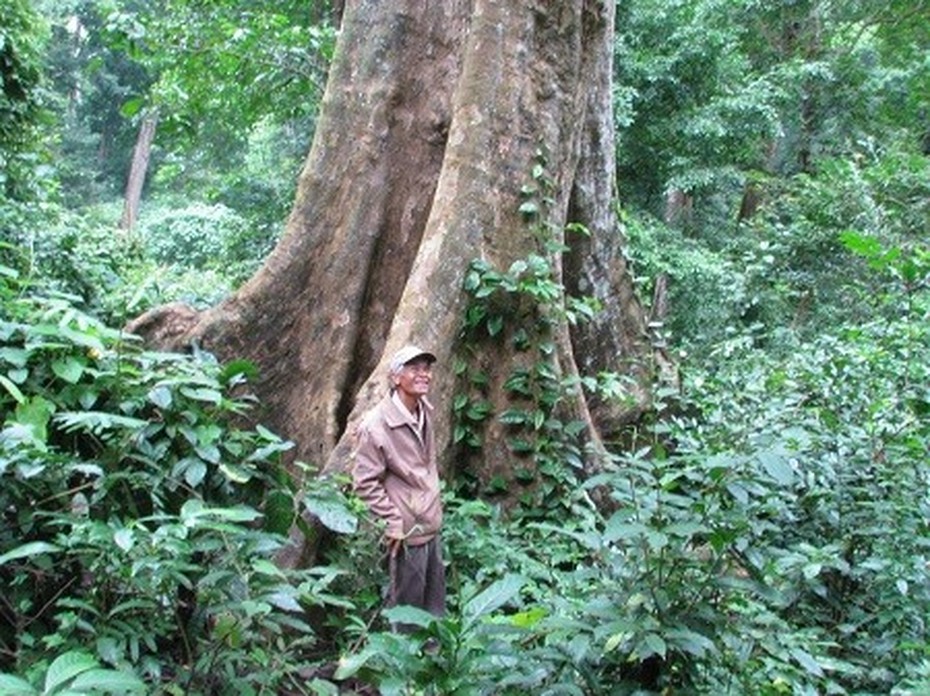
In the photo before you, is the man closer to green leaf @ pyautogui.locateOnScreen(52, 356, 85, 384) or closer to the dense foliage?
the dense foliage

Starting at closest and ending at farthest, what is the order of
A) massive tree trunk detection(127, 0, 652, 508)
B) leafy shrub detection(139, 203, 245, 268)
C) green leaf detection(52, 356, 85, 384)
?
1. green leaf detection(52, 356, 85, 384)
2. massive tree trunk detection(127, 0, 652, 508)
3. leafy shrub detection(139, 203, 245, 268)

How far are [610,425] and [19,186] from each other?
609cm

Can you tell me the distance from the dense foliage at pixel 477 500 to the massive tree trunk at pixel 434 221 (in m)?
0.19

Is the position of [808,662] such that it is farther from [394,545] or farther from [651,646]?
[394,545]

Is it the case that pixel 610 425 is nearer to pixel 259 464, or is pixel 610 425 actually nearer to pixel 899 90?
pixel 259 464

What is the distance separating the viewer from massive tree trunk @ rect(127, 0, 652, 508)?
5594mm

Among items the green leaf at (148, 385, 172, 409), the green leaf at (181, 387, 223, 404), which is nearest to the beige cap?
the green leaf at (181, 387, 223, 404)

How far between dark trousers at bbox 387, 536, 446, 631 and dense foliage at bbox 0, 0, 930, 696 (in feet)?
0.38

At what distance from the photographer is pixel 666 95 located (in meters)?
13.6

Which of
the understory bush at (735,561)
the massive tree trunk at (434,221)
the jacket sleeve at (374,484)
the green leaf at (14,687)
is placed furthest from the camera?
the massive tree trunk at (434,221)

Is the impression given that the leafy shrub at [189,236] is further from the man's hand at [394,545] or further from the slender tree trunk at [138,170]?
the man's hand at [394,545]

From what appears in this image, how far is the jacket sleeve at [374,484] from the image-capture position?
157 inches

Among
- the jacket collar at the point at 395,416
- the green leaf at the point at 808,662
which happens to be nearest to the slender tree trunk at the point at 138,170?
the jacket collar at the point at 395,416

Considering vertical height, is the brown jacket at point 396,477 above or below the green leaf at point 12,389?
below
